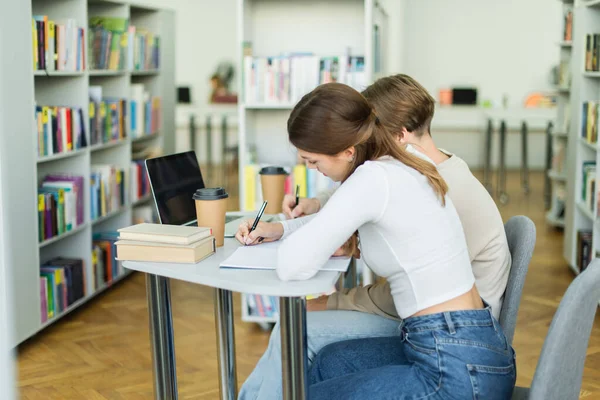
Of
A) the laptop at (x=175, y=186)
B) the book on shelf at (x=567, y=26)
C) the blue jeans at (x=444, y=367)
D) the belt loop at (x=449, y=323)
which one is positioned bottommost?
the blue jeans at (x=444, y=367)

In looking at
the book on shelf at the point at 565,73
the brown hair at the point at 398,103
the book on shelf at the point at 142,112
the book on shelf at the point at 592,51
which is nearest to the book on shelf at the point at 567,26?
the book on shelf at the point at 565,73

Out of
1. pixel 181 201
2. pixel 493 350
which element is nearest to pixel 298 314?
pixel 493 350

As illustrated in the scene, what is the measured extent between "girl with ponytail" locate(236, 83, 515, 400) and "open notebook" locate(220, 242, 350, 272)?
0.10 m

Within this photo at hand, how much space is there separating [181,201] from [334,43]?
1.93 metres

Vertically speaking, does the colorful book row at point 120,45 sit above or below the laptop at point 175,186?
above

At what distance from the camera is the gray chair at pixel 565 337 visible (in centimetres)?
158

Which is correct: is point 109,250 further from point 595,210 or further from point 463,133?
point 463,133

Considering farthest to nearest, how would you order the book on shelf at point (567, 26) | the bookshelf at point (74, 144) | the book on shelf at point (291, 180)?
the book on shelf at point (567, 26) < the book on shelf at point (291, 180) < the bookshelf at point (74, 144)

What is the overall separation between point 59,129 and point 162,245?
2299 millimetres

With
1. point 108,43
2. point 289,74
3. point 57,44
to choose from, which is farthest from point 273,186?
point 108,43

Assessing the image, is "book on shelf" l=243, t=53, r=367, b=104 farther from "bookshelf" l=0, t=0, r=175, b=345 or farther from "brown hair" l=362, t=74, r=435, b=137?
"brown hair" l=362, t=74, r=435, b=137

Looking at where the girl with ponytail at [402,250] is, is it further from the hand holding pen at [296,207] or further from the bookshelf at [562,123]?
the bookshelf at [562,123]

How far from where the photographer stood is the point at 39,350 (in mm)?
3691

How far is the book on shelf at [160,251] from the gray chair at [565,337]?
90cm
